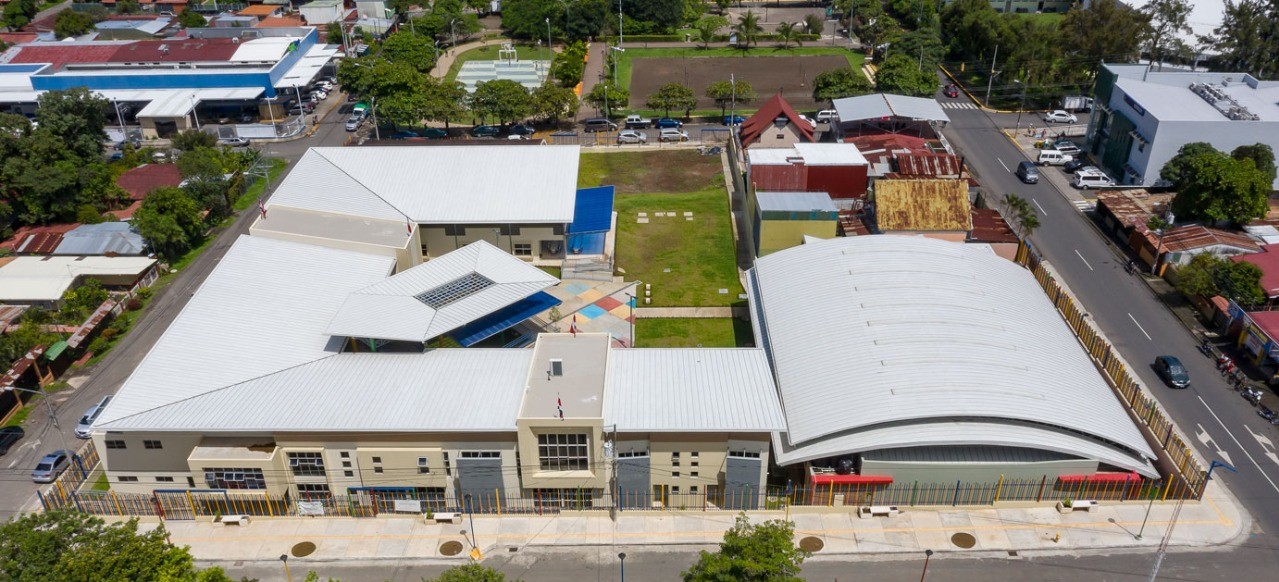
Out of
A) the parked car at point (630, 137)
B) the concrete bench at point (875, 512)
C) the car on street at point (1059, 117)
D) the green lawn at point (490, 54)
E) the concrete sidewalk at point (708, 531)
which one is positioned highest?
the green lawn at point (490, 54)


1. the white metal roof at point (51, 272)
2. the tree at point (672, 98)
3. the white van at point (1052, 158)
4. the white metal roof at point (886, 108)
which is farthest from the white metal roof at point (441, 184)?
the white van at point (1052, 158)

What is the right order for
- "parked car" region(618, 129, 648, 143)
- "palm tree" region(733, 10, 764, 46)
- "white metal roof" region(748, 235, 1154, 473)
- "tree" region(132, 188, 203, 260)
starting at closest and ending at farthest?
"white metal roof" region(748, 235, 1154, 473), "tree" region(132, 188, 203, 260), "parked car" region(618, 129, 648, 143), "palm tree" region(733, 10, 764, 46)

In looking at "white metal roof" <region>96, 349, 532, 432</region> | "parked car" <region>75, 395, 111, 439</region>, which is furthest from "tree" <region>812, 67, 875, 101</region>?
"parked car" <region>75, 395, 111, 439</region>

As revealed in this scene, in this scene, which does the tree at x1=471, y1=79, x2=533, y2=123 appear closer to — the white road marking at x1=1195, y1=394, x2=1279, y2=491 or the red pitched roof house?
the red pitched roof house

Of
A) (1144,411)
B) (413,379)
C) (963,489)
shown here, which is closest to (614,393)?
(413,379)

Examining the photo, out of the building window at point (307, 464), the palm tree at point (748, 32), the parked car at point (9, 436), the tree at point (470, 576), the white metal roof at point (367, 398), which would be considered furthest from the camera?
the palm tree at point (748, 32)

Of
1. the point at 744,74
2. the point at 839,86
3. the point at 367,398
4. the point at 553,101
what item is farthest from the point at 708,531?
the point at 744,74

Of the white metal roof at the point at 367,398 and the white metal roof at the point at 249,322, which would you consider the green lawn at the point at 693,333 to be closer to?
the white metal roof at the point at 367,398
